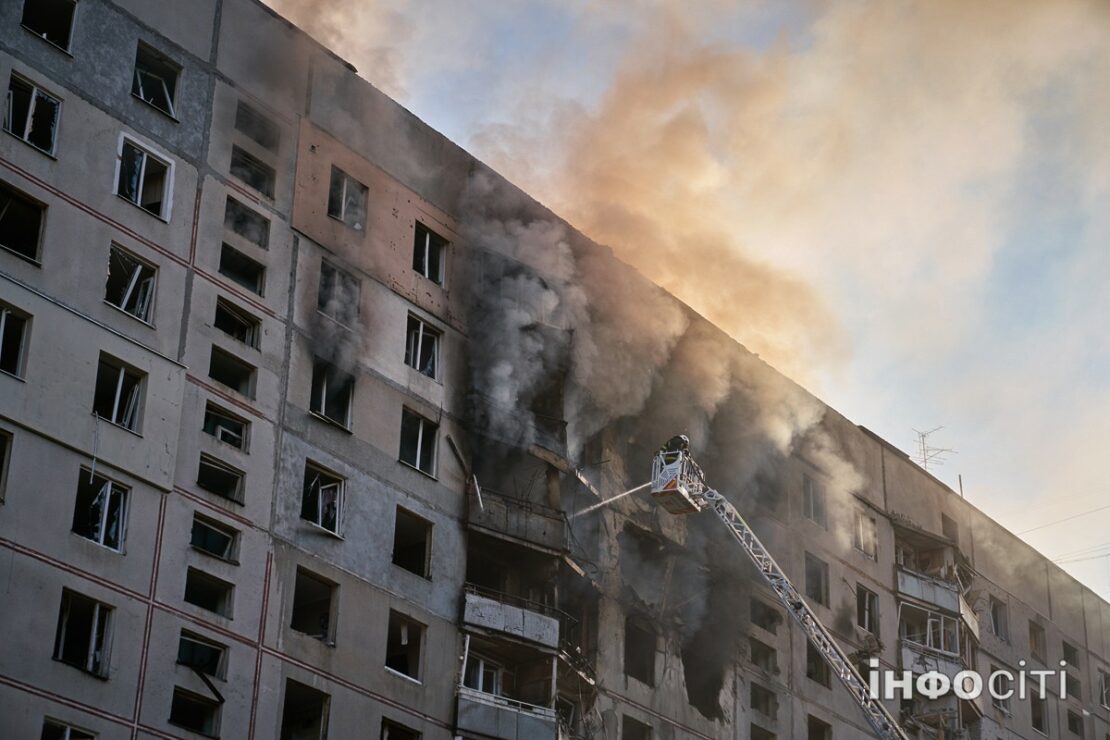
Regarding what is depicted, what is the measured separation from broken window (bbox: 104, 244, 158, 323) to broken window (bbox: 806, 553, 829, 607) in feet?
100

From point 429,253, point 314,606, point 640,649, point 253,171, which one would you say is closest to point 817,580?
point 640,649

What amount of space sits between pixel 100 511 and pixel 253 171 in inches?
479

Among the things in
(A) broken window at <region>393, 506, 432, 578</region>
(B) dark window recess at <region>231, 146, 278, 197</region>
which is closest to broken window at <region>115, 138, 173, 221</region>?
(B) dark window recess at <region>231, 146, 278, 197</region>

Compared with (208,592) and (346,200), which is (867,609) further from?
(208,592)

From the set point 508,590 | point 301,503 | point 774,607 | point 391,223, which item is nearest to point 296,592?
point 301,503

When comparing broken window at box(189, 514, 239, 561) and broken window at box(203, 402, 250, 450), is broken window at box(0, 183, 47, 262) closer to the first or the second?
broken window at box(203, 402, 250, 450)

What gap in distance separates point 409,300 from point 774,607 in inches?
764

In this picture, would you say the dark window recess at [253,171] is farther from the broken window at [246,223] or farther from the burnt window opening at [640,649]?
the burnt window opening at [640,649]

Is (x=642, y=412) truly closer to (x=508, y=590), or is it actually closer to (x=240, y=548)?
(x=508, y=590)

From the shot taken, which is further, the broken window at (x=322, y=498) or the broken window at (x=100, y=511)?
the broken window at (x=322, y=498)

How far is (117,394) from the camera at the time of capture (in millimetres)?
45594

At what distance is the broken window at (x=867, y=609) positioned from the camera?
71625 mm

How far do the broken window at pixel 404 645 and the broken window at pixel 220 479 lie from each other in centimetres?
610

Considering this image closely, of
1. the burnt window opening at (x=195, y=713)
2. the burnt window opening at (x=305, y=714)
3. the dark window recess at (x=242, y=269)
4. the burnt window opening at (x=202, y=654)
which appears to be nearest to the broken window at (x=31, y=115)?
the dark window recess at (x=242, y=269)
